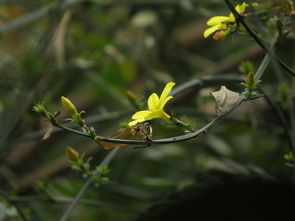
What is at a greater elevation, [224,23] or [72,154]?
[224,23]

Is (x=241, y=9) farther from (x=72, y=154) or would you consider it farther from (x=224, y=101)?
(x=72, y=154)

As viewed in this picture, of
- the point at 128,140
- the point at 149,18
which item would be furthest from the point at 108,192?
the point at 128,140

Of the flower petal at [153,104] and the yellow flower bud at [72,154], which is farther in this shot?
the yellow flower bud at [72,154]

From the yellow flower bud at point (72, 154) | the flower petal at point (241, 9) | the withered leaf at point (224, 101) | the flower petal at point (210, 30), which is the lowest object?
the yellow flower bud at point (72, 154)

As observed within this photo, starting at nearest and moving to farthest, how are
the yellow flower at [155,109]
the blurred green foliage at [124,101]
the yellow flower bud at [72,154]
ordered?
the yellow flower at [155,109] < the yellow flower bud at [72,154] < the blurred green foliage at [124,101]

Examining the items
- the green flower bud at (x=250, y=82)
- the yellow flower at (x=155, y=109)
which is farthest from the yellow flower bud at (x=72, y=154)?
the green flower bud at (x=250, y=82)

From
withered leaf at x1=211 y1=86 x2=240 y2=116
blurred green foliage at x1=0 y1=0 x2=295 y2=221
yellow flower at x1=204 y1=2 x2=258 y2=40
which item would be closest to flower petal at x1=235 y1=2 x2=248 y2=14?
yellow flower at x1=204 y1=2 x2=258 y2=40

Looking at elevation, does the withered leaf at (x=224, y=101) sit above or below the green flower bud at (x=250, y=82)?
below

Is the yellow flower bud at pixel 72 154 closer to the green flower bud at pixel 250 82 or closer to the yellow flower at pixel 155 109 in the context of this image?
the yellow flower at pixel 155 109

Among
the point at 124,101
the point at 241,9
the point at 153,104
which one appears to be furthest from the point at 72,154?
the point at 124,101

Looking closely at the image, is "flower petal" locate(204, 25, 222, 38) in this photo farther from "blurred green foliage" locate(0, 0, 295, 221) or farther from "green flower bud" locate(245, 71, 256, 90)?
"blurred green foliage" locate(0, 0, 295, 221)

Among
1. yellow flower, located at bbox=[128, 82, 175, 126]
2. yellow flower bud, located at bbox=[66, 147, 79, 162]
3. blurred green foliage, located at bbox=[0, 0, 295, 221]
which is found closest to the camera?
yellow flower, located at bbox=[128, 82, 175, 126]
